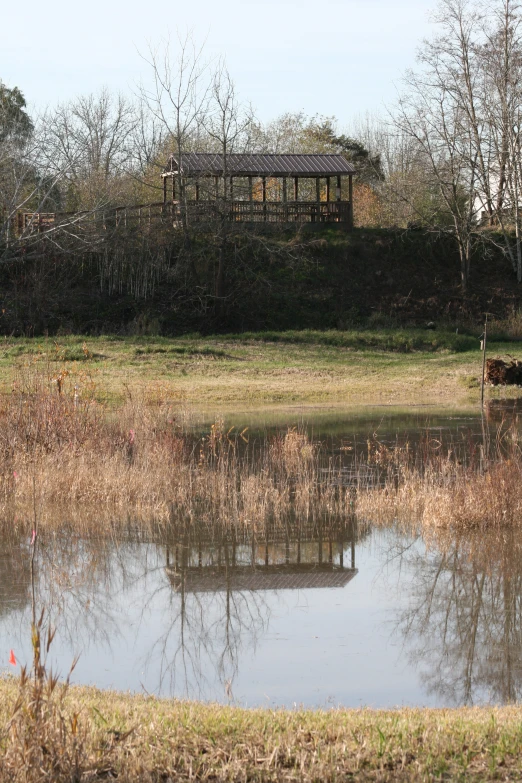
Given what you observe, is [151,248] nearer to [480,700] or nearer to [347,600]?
[347,600]

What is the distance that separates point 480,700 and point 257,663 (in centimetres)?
170

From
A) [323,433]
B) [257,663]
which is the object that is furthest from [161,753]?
[323,433]

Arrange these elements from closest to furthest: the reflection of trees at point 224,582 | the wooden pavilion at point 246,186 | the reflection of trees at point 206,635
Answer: the reflection of trees at point 206,635 < the reflection of trees at point 224,582 < the wooden pavilion at point 246,186

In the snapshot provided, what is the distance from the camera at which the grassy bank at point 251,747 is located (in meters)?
4.91

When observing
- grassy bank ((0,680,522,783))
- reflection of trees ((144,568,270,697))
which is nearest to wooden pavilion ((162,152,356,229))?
reflection of trees ((144,568,270,697))

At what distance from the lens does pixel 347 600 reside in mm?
9438

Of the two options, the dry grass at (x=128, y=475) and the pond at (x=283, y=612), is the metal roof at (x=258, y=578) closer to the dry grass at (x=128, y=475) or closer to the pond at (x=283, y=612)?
the pond at (x=283, y=612)

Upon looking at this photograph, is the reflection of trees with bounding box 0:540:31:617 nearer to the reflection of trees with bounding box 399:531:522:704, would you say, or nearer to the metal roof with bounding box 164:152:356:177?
the reflection of trees with bounding box 399:531:522:704

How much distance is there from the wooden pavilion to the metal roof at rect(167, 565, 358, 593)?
32033 mm

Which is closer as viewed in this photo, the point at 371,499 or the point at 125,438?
the point at 371,499

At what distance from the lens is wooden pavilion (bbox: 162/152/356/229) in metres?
41.4

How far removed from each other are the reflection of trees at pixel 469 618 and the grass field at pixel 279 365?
13.5 m

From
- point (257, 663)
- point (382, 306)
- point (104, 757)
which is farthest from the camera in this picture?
point (382, 306)

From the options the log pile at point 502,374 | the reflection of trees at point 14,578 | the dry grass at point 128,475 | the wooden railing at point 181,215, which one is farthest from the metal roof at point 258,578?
the wooden railing at point 181,215
